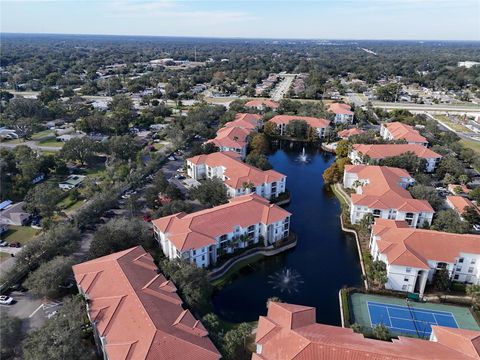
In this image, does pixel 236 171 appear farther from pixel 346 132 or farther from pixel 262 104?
pixel 262 104

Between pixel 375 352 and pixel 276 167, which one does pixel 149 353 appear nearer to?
pixel 375 352

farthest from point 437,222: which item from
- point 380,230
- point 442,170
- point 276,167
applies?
point 276,167

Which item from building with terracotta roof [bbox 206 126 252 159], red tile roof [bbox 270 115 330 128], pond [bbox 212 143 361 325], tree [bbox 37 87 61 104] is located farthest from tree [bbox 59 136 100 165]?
tree [bbox 37 87 61 104]

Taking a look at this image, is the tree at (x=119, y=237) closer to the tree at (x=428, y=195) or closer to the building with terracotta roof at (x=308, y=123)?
the tree at (x=428, y=195)

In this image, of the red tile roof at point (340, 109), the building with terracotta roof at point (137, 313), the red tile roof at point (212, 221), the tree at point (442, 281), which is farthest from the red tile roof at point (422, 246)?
the red tile roof at point (340, 109)

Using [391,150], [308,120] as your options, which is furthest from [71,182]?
[391,150]

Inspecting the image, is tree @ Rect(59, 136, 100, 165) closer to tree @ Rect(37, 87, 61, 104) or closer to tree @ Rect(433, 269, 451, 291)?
tree @ Rect(433, 269, 451, 291)
